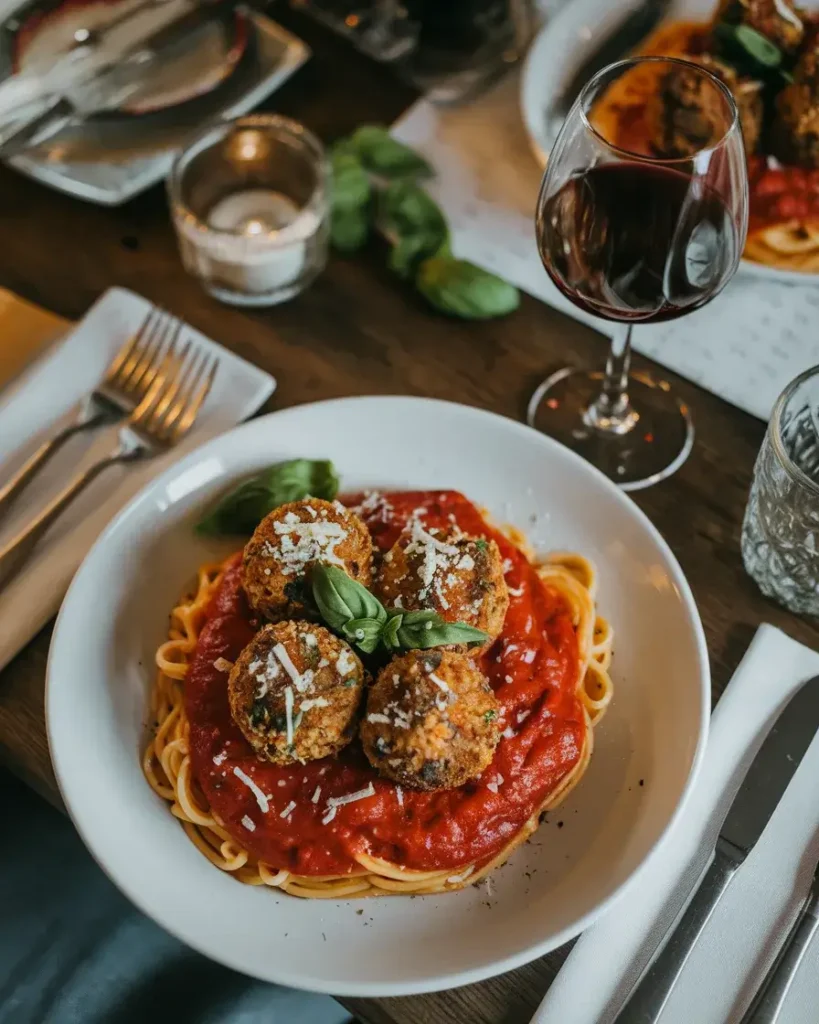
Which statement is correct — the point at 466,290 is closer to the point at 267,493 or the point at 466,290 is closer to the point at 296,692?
the point at 267,493

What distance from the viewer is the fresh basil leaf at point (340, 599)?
6.30 ft

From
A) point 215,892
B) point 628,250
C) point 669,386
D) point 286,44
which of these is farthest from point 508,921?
point 286,44

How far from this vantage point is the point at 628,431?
Result: 2717mm

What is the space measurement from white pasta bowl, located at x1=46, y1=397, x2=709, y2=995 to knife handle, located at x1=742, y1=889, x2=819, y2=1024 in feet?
1.10

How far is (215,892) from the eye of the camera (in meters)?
1.89

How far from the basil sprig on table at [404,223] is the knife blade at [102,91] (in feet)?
2.32

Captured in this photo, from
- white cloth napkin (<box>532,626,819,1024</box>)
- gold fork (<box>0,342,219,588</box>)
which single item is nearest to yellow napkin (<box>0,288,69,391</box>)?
gold fork (<box>0,342,219,588</box>)

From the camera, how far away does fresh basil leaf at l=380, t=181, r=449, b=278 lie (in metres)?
2.93

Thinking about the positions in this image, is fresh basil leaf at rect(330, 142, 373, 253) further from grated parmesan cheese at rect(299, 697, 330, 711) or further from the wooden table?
grated parmesan cheese at rect(299, 697, 330, 711)

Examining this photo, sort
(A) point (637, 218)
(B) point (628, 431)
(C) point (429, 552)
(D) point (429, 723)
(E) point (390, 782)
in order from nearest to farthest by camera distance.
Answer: (D) point (429, 723) < (E) point (390, 782) < (C) point (429, 552) < (A) point (637, 218) < (B) point (628, 431)

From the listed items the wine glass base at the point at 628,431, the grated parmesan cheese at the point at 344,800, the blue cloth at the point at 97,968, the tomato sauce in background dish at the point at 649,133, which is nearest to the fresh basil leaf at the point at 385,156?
the tomato sauce in background dish at the point at 649,133

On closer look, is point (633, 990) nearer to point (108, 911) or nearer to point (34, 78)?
point (108, 911)

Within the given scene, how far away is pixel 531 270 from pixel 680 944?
6.02ft

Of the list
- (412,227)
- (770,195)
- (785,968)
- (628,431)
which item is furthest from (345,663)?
(770,195)
